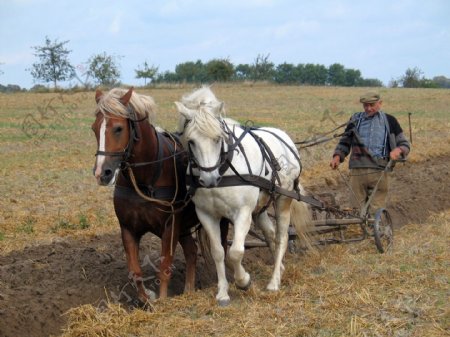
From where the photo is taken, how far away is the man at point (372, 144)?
7953 millimetres

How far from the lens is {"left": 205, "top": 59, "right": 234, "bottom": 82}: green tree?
5641 centimetres

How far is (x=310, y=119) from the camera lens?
26422mm

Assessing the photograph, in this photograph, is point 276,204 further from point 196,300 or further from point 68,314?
point 68,314

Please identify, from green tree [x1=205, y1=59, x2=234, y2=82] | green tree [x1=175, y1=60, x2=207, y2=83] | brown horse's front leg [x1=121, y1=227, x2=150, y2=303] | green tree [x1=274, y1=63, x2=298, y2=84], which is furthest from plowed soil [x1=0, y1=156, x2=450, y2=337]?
green tree [x1=274, y1=63, x2=298, y2=84]

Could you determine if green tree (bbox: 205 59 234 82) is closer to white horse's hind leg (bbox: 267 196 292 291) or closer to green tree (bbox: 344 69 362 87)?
green tree (bbox: 344 69 362 87)

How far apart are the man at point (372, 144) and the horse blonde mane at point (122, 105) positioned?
319cm

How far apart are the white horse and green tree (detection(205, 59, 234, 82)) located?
49.6 meters

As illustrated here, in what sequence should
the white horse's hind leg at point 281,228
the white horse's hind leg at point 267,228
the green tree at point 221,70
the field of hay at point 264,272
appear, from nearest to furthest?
1. the field of hay at point 264,272
2. the white horse's hind leg at point 281,228
3. the white horse's hind leg at point 267,228
4. the green tree at point 221,70

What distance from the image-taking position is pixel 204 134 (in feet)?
17.6

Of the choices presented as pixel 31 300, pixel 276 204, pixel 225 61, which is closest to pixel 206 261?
pixel 276 204

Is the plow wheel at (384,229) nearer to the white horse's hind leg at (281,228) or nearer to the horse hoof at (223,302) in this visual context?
the white horse's hind leg at (281,228)

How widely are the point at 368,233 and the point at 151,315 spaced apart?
368cm

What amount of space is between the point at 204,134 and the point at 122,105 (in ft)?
2.35

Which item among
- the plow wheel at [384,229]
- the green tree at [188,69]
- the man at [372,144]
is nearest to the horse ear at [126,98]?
the man at [372,144]
